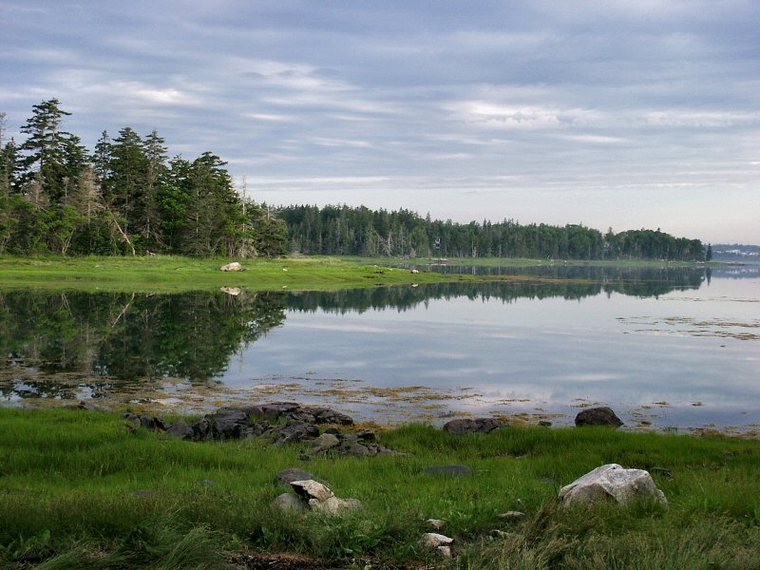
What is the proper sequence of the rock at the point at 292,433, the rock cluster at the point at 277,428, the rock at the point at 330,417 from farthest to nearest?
the rock at the point at 330,417, the rock at the point at 292,433, the rock cluster at the point at 277,428

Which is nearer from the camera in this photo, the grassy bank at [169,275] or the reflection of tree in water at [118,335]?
the reflection of tree in water at [118,335]

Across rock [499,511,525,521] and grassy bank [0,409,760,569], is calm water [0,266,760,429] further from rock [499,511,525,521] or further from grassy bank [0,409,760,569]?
rock [499,511,525,521]

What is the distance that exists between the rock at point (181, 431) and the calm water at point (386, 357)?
4.53 m

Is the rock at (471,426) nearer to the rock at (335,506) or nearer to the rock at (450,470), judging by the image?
the rock at (450,470)

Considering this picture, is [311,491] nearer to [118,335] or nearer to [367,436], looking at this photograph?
[367,436]

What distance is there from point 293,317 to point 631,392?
1150 inches

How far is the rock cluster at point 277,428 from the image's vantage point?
53.0 ft

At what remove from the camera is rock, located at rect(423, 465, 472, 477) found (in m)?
13.3

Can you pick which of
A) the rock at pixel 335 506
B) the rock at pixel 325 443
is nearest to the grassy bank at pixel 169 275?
the rock at pixel 325 443

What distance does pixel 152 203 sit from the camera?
378 ft

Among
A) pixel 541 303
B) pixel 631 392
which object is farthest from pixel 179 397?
pixel 541 303

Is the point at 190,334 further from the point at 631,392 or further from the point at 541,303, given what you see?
the point at 541,303

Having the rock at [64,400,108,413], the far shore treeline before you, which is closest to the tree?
the far shore treeline

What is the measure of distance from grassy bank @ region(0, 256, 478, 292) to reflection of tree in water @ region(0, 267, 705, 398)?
36.4 feet
